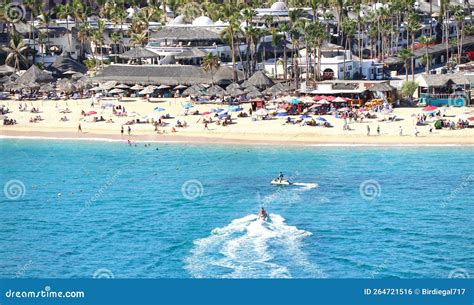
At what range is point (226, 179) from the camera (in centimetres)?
7538

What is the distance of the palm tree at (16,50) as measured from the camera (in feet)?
409

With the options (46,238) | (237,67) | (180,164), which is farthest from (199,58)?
(46,238)

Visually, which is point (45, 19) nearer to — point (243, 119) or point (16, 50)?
point (16, 50)

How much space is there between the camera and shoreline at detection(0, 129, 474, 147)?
282ft

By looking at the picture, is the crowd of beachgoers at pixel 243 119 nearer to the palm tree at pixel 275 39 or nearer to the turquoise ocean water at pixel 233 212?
the turquoise ocean water at pixel 233 212

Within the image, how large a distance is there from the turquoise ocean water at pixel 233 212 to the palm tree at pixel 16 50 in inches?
1420

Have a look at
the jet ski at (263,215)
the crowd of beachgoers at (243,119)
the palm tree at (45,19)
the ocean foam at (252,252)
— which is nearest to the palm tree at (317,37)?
the crowd of beachgoers at (243,119)

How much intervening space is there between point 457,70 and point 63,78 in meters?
42.5

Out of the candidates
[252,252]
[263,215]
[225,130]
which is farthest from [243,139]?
[252,252]

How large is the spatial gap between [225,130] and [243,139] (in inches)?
129

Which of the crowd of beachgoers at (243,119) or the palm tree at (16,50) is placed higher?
the palm tree at (16,50)

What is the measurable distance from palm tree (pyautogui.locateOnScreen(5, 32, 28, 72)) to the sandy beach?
774 inches
